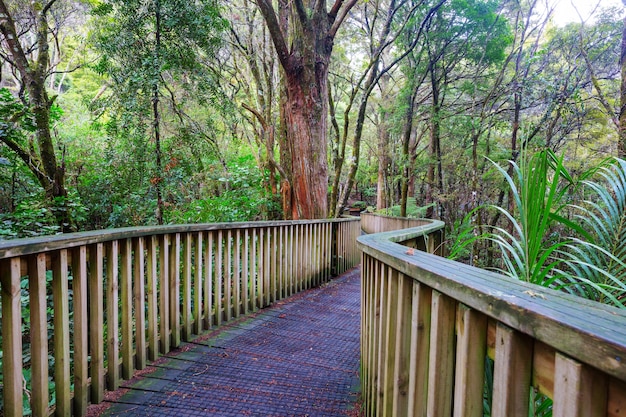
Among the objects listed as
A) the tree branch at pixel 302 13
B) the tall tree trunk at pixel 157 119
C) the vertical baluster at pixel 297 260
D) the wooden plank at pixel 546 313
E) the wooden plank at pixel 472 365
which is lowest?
the vertical baluster at pixel 297 260

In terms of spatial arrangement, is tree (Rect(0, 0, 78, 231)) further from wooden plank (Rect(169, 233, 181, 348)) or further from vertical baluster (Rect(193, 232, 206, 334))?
wooden plank (Rect(169, 233, 181, 348))

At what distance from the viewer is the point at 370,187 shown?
86.2 ft

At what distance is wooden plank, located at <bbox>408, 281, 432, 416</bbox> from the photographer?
117 centimetres

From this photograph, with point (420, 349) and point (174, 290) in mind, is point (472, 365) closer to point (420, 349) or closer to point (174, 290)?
point (420, 349)

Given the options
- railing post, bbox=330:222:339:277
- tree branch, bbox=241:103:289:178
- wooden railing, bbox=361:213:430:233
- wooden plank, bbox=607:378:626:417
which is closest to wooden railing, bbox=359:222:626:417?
wooden plank, bbox=607:378:626:417

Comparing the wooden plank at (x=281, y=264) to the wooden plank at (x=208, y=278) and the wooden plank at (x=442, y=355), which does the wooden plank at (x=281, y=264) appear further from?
the wooden plank at (x=442, y=355)

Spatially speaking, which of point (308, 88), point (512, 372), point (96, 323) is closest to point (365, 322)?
point (512, 372)

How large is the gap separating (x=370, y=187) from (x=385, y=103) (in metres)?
10.4

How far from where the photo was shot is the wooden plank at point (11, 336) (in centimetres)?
150

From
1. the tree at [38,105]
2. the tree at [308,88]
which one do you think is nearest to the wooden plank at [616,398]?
the tree at [308,88]

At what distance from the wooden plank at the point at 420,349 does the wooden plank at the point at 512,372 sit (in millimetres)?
401

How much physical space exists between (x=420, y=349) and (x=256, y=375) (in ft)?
5.17

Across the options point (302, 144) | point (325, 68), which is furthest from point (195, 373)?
point (325, 68)

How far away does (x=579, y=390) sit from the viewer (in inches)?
22.3
